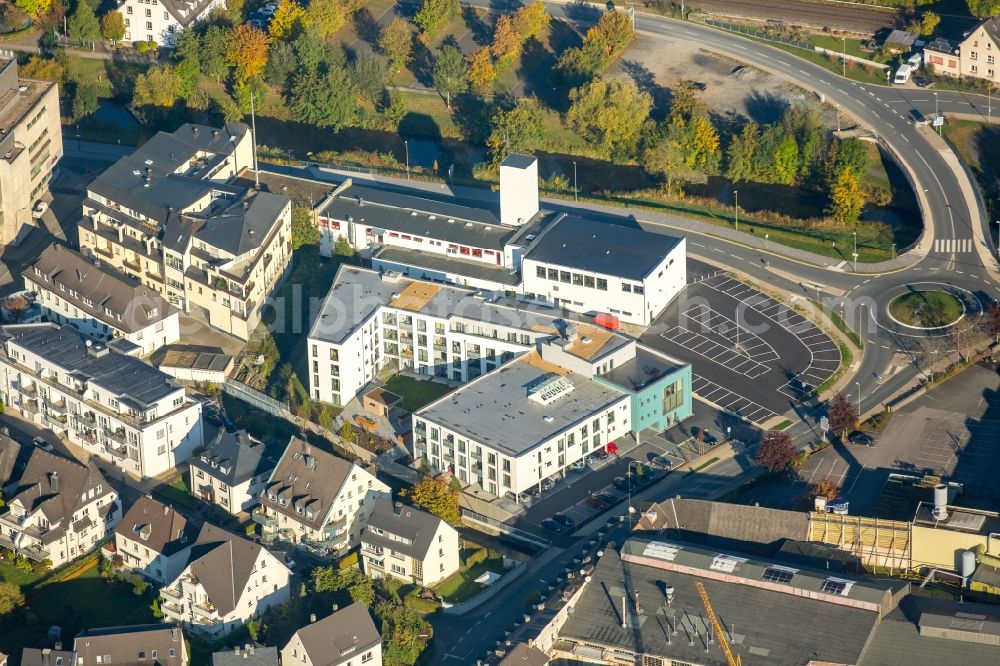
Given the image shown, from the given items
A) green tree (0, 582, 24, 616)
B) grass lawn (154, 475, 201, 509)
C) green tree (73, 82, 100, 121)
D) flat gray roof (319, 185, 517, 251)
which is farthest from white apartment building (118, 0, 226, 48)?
green tree (0, 582, 24, 616)

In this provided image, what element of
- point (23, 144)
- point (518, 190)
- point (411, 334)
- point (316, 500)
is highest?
point (518, 190)

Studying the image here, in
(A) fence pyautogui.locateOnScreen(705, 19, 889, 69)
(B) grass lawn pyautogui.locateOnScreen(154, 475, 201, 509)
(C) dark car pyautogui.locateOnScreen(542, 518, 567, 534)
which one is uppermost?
(A) fence pyautogui.locateOnScreen(705, 19, 889, 69)

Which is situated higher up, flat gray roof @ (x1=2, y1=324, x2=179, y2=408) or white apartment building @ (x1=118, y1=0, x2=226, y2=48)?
white apartment building @ (x1=118, y1=0, x2=226, y2=48)

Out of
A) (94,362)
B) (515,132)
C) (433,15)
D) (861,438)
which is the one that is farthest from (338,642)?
(433,15)

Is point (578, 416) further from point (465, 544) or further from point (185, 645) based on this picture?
point (185, 645)

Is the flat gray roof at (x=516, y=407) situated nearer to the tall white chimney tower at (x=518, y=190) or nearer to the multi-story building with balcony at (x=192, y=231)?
the tall white chimney tower at (x=518, y=190)

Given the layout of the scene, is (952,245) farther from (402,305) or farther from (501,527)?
(501,527)

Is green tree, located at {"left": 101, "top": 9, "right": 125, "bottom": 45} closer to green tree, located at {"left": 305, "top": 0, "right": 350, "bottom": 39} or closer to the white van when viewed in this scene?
green tree, located at {"left": 305, "top": 0, "right": 350, "bottom": 39}
